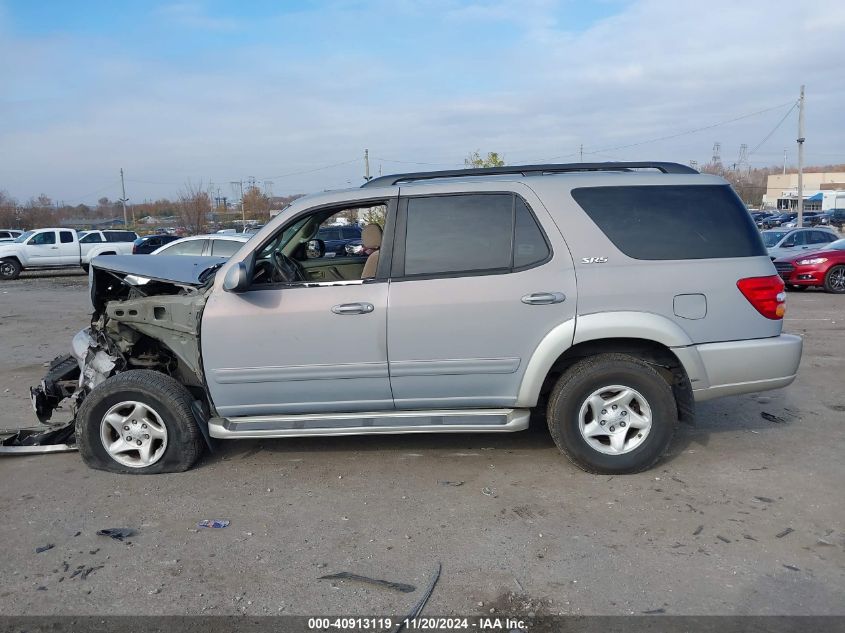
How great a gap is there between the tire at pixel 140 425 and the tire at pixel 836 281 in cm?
1447

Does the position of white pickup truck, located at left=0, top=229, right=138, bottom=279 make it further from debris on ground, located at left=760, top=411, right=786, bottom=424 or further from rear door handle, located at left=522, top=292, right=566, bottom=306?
debris on ground, located at left=760, top=411, right=786, bottom=424

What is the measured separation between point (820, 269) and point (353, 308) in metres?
13.8

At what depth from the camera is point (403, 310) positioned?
440 cm

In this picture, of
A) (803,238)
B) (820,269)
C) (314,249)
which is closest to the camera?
(314,249)

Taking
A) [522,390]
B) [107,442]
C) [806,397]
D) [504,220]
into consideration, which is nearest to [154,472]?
[107,442]

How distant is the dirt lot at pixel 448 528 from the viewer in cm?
323

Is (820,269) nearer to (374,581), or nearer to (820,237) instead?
(820,237)

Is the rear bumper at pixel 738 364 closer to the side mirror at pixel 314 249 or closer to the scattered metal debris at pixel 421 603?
the scattered metal debris at pixel 421 603

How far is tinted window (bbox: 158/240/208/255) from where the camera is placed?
15.9 meters

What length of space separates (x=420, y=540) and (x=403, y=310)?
1431mm

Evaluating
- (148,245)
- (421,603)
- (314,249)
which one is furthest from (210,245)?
(421,603)

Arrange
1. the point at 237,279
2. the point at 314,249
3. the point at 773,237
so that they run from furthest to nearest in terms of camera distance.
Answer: the point at 773,237
the point at 314,249
the point at 237,279

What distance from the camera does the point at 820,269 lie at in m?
14.7

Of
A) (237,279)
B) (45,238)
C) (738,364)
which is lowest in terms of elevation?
(738,364)
